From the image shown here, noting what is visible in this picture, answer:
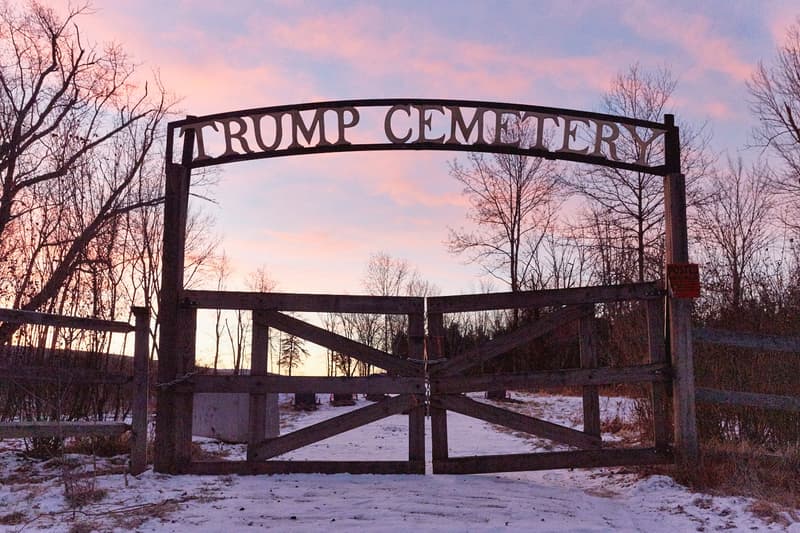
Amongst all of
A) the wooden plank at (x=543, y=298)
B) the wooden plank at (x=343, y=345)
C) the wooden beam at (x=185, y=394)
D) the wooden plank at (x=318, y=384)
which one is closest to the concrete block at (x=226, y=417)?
the wooden beam at (x=185, y=394)

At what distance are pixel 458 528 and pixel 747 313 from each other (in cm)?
560

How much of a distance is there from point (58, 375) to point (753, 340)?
7082mm

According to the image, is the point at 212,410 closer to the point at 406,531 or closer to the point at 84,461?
the point at 84,461

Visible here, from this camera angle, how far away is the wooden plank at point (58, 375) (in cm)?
623

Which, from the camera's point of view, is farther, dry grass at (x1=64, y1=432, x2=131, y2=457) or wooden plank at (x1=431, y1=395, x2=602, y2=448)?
dry grass at (x1=64, y1=432, x2=131, y2=457)

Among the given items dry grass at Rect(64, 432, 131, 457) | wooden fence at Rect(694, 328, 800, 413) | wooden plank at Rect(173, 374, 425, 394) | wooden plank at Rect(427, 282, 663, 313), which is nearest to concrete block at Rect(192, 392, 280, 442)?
dry grass at Rect(64, 432, 131, 457)

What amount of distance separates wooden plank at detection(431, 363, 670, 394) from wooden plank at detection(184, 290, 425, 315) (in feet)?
2.77

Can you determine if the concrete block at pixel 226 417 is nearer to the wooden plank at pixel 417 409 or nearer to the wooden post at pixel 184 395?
the wooden post at pixel 184 395

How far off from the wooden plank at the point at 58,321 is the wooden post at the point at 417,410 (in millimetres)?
2993

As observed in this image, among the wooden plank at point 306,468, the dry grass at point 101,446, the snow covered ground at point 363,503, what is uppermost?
the dry grass at point 101,446

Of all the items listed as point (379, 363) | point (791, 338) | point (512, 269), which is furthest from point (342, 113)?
point (512, 269)

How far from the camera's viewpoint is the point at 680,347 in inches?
269

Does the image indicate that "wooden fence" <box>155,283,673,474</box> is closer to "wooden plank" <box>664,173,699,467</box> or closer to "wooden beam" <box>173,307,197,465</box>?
"wooden beam" <box>173,307,197,465</box>

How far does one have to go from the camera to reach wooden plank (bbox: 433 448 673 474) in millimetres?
6691
